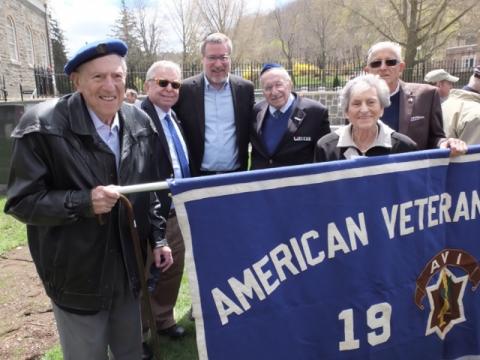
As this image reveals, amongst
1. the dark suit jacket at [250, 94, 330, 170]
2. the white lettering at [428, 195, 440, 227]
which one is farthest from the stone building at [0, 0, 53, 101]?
the white lettering at [428, 195, 440, 227]

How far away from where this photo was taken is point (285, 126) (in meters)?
3.50

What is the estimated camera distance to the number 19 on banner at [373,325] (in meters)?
2.21

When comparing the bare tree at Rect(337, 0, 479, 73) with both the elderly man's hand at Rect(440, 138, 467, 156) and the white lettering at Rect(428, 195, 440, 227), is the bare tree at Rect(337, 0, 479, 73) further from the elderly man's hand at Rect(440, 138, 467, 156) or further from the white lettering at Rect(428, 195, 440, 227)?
the white lettering at Rect(428, 195, 440, 227)

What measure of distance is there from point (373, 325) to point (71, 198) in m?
1.69

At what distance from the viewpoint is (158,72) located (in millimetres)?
3354

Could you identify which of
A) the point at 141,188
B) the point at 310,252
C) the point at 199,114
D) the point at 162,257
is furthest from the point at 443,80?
the point at 141,188

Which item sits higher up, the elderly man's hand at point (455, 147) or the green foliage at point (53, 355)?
the elderly man's hand at point (455, 147)

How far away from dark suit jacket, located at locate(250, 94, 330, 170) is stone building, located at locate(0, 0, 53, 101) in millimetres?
20310

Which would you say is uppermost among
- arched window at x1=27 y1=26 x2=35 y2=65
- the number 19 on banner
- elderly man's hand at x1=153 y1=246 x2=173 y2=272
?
arched window at x1=27 y1=26 x2=35 y2=65

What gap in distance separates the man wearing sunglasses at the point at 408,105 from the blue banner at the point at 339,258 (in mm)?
799

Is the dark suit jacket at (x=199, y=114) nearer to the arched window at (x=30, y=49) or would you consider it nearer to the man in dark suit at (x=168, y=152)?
the man in dark suit at (x=168, y=152)

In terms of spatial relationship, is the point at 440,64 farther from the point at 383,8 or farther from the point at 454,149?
the point at 454,149

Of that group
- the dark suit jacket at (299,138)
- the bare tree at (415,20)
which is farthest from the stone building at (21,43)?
the dark suit jacket at (299,138)

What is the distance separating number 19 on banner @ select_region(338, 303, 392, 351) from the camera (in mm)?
2209
